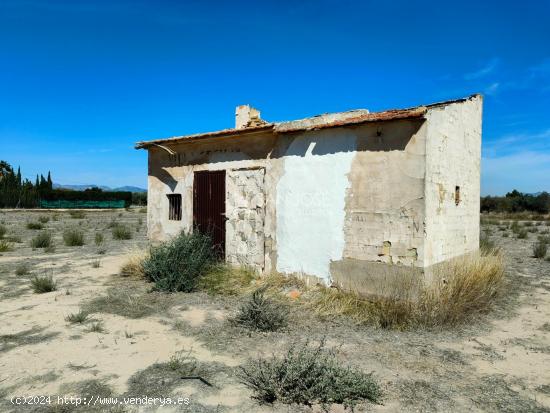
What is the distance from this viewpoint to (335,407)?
380 cm

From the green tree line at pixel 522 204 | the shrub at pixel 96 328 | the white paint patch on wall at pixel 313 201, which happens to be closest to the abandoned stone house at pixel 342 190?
the white paint patch on wall at pixel 313 201

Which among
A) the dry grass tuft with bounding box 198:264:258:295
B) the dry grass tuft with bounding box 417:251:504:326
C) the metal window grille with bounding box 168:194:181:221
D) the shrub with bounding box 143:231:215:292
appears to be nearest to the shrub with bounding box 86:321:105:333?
the shrub with bounding box 143:231:215:292

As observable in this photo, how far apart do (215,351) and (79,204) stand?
4305cm

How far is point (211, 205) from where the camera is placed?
32.2ft

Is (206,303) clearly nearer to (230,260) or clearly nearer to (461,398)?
(230,260)

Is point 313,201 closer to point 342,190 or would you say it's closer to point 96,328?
point 342,190

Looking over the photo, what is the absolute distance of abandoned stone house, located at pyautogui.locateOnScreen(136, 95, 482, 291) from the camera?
6695 mm

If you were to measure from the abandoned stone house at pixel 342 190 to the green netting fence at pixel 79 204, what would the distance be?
3660cm

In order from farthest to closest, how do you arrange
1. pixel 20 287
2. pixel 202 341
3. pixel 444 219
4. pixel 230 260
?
pixel 230 260 < pixel 20 287 < pixel 444 219 < pixel 202 341

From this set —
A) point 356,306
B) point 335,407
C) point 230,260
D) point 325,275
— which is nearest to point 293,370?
point 335,407

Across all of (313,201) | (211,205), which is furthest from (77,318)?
(313,201)

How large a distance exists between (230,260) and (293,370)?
5502 millimetres

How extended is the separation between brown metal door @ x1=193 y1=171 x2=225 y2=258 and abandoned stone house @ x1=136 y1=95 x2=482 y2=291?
0.08ft

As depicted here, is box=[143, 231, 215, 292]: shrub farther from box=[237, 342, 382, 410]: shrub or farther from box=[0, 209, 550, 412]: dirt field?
box=[237, 342, 382, 410]: shrub
